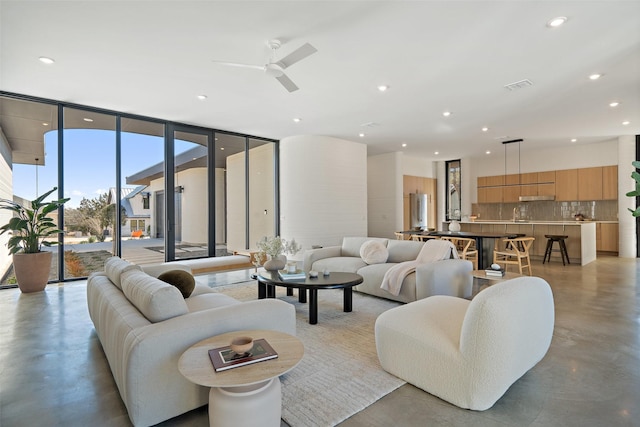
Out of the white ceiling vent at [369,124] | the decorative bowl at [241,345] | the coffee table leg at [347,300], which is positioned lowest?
the coffee table leg at [347,300]

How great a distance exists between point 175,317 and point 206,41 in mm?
3052

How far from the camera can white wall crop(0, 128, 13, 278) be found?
201 inches

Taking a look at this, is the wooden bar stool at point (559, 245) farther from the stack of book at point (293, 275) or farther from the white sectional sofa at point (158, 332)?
the white sectional sofa at point (158, 332)

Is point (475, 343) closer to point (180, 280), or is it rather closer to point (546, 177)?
point (180, 280)

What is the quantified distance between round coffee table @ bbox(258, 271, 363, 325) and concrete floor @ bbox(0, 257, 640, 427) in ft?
4.62

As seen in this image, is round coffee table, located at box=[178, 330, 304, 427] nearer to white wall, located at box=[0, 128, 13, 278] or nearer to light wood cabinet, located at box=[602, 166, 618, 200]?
white wall, located at box=[0, 128, 13, 278]

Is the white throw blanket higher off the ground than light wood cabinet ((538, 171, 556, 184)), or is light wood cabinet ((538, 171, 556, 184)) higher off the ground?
light wood cabinet ((538, 171, 556, 184))

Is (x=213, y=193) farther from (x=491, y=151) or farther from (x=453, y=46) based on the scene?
(x=491, y=151)

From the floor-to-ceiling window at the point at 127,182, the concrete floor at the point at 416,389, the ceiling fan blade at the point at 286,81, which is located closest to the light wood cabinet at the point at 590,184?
the concrete floor at the point at 416,389

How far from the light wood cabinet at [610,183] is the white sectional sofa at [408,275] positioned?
25.0 feet

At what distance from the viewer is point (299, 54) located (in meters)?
3.27

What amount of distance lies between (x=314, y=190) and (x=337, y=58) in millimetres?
4385

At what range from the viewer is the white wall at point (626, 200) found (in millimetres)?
7945

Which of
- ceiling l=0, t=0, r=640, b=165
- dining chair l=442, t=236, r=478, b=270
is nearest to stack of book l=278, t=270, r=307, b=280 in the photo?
ceiling l=0, t=0, r=640, b=165
